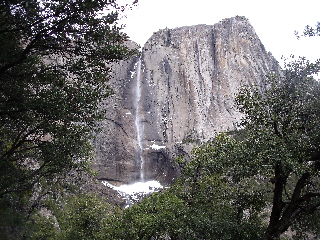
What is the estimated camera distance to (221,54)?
96125 mm

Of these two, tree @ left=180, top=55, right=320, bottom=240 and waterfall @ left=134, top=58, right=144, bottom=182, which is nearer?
tree @ left=180, top=55, right=320, bottom=240

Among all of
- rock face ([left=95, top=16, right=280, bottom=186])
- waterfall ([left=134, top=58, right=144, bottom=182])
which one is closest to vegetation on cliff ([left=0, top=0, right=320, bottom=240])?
rock face ([left=95, top=16, right=280, bottom=186])

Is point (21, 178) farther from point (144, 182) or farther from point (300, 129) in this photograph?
point (144, 182)

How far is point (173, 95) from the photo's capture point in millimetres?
84875

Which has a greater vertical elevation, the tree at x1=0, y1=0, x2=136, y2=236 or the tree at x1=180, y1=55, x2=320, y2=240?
the tree at x1=0, y1=0, x2=136, y2=236

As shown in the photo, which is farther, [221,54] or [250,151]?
[221,54]

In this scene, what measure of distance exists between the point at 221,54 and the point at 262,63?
1910cm

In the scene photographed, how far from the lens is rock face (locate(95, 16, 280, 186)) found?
228 ft

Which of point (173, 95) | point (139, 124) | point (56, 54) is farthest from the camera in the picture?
point (173, 95)

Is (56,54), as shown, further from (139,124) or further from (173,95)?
(173,95)

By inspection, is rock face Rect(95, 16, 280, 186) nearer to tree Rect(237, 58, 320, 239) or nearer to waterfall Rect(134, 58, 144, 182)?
waterfall Rect(134, 58, 144, 182)

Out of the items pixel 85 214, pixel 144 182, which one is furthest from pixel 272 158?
Answer: pixel 144 182

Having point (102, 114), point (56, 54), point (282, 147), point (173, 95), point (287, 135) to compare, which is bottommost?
point (282, 147)

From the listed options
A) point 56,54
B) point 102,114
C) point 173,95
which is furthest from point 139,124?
point 56,54
